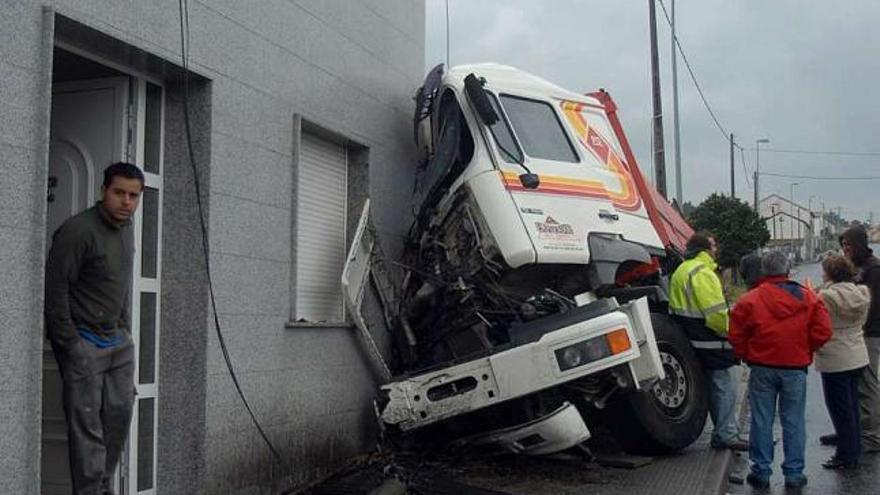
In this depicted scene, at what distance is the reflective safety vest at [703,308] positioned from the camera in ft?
25.7

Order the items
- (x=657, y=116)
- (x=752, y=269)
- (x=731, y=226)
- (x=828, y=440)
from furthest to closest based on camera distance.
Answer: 1. (x=731, y=226)
2. (x=657, y=116)
3. (x=828, y=440)
4. (x=752, y=269)

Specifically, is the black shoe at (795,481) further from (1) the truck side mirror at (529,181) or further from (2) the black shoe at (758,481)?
(1) the truck side mirror at (529,181)

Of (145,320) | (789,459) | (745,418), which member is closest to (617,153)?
(789,459)

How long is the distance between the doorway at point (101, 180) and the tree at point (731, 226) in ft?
86.5

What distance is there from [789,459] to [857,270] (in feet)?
7.73

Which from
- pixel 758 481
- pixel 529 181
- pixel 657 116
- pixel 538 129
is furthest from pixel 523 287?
pixel 657 116

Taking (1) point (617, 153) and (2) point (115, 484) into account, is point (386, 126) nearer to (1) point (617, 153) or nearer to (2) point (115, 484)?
(1) point (617, 153)

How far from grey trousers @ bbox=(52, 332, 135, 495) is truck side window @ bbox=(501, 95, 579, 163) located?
3.85 metres

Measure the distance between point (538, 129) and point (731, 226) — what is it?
83.2 feet

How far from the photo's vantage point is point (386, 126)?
8203 millimetres

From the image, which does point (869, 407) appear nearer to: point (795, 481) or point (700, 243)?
point (795, 481)

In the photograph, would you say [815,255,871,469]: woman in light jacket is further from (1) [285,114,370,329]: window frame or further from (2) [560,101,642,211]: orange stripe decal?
(1) [285,114,370,329]: window frame

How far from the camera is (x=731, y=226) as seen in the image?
31250 millimetres

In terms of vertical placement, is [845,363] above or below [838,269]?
below
